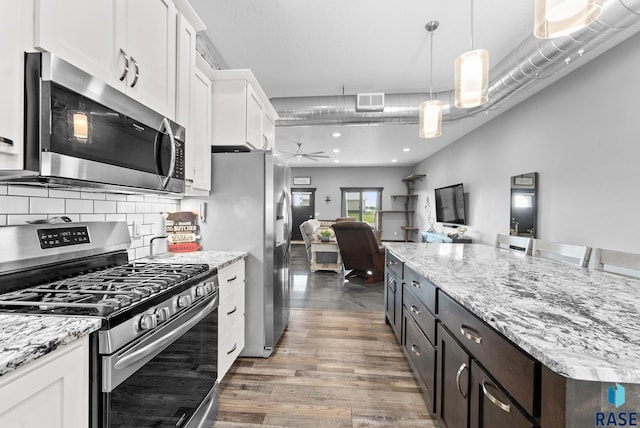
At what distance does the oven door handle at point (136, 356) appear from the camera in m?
0.88

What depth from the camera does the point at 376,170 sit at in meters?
10.2

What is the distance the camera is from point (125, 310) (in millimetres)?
943

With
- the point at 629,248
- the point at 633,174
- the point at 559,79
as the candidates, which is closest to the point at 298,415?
the point at 629,248

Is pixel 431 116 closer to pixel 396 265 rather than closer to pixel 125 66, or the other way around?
pixel 396 265

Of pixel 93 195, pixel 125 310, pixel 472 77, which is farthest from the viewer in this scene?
pixel 472 77

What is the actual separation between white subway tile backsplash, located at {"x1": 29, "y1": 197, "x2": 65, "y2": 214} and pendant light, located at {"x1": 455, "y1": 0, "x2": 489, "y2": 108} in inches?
97.4

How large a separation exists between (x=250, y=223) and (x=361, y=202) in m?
8.29

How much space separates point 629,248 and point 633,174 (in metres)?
0.66

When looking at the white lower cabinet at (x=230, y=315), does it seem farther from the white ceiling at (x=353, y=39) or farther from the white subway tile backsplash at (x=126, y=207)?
the white ceiling at (x=353, y=39)

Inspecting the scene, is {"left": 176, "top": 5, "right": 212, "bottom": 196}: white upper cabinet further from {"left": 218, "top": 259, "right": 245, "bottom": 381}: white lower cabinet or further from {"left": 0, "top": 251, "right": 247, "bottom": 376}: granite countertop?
{"left": 0, "top": 251, "right": 247, "bottom": 376}: granite countertop

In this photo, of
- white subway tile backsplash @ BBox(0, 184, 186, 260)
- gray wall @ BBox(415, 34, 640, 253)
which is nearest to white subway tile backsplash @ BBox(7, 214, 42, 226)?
white subway tile backsplash @ BBox(0, 184, 186, 260)

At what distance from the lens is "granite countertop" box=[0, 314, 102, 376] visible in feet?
2.07

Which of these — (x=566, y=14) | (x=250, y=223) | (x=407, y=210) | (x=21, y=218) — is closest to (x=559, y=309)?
(x=566, y=14)

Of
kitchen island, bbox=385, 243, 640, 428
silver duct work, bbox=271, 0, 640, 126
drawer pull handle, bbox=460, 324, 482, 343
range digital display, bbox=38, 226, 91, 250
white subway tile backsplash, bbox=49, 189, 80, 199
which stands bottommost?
drawer pull handle, bbox=460, 324, 482, 343
